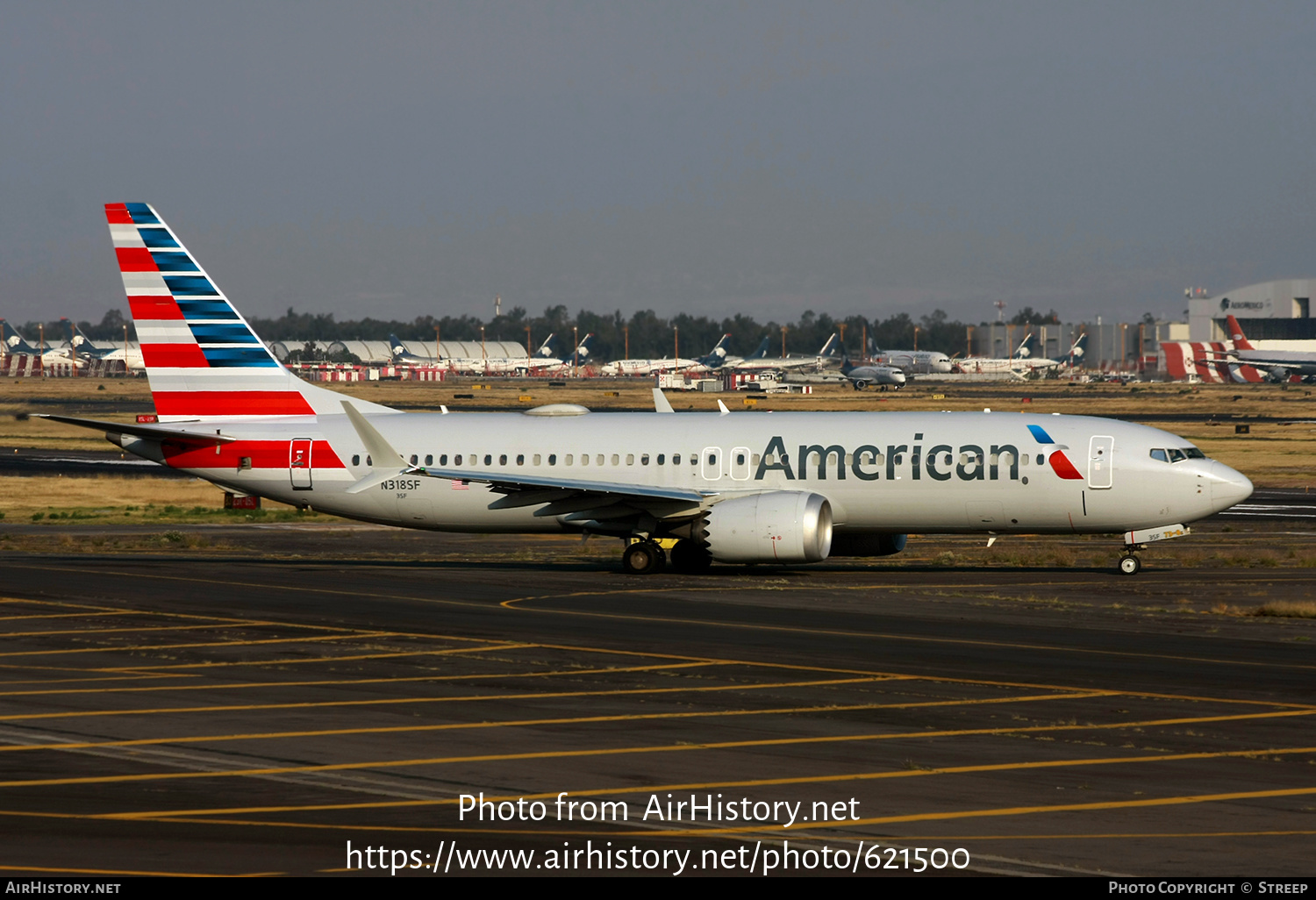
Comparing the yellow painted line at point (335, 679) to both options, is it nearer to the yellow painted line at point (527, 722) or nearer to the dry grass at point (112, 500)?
the yellow painted line at point (527, 722)

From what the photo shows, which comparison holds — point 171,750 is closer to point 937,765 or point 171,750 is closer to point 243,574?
point 937,765

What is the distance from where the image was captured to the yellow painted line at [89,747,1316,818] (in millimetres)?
14445

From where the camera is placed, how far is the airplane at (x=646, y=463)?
121ft

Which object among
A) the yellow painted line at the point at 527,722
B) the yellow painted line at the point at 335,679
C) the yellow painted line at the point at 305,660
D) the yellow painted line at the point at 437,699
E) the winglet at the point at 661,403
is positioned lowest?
the yellow painted line at the point at 305,660

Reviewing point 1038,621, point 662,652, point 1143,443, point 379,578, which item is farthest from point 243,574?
point 1143,443

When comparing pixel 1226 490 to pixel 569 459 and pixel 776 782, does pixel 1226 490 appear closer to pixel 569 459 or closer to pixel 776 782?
pixel 569 459

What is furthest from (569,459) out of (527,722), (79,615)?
(527,722)

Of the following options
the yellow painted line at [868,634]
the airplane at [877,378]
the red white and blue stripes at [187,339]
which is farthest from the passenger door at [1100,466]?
the airplane at [877,378]

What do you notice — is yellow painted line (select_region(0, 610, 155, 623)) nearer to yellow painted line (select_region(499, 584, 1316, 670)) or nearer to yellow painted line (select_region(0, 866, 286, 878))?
yellow painted line (select_region(499, 584, 1316, 670))

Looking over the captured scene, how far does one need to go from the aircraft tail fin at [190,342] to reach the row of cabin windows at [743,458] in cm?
355

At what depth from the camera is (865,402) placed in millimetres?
142750

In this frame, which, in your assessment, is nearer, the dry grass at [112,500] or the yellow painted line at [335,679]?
the yellow painted line at [335,679]

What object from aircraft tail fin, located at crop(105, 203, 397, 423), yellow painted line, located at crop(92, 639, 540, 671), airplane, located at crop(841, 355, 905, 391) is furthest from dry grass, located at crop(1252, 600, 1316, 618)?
airplane, located at crop(841, 355, 905, 391)

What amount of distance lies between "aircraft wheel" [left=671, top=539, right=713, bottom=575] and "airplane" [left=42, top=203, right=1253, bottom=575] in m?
0.07
